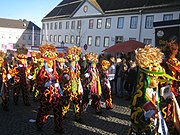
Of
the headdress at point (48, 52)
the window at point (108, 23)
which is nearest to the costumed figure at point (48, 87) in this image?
the headdress at point (48, 52)

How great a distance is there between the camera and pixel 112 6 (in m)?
36.8

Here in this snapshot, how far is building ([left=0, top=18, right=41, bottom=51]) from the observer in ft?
243

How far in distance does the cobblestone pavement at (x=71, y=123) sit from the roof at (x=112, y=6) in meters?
22.1

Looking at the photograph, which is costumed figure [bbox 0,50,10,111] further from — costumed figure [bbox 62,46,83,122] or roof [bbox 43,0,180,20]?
roof [bbox 43,0,180,20]

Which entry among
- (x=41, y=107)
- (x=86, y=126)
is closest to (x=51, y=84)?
(x=41, y=107)

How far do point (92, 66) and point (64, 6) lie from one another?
43.7 meters

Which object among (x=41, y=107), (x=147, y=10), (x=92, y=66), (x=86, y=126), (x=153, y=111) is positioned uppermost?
(x=147, y=10)

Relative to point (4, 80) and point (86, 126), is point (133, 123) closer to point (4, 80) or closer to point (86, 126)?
point (86, 126)

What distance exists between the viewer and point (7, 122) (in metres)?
6.97

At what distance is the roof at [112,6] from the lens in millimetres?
29461

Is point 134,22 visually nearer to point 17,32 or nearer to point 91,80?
point 91,80

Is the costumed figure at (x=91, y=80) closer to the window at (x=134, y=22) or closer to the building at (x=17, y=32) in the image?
the window at (x=134, y=22)

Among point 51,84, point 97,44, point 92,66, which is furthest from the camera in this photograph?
point 97,44

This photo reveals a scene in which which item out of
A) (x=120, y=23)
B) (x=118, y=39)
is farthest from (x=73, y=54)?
(x=120, y=23)
